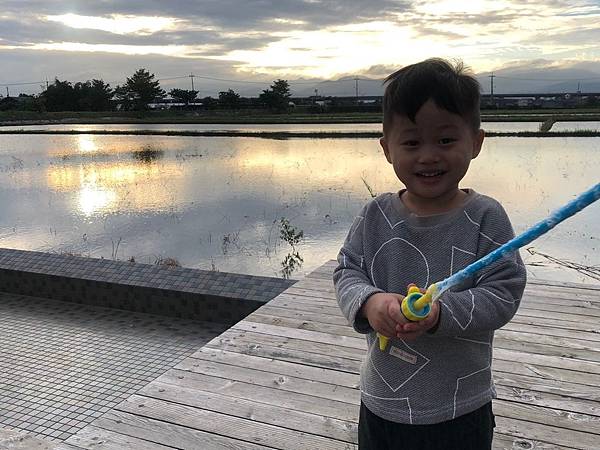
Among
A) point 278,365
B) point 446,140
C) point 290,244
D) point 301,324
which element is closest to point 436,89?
point 446,140

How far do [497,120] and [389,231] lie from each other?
95.9 feet

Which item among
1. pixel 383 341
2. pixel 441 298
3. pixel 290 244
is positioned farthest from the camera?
pixel 290 244

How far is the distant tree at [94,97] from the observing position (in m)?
54.3

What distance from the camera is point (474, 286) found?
127cm

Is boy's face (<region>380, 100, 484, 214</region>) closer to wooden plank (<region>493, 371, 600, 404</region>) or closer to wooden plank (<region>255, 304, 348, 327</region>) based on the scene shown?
wooden plank (<region>493, 371, 600, 404</region>)

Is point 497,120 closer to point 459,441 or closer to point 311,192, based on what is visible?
point 311,192

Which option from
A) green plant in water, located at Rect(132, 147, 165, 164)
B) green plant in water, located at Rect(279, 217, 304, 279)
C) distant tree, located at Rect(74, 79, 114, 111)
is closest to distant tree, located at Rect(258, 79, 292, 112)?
distant tree, located at Rect(74, 79, 114, 111)

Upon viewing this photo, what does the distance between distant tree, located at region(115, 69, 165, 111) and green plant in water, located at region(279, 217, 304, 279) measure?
167ft

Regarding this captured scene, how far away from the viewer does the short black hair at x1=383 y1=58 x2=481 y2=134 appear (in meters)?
1.16

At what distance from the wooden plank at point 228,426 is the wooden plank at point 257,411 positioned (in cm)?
3

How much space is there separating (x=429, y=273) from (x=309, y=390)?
1376mm

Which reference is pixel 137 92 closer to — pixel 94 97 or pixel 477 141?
pixel 94 97

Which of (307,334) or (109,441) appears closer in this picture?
(109,441)

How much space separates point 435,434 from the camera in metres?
1.32
